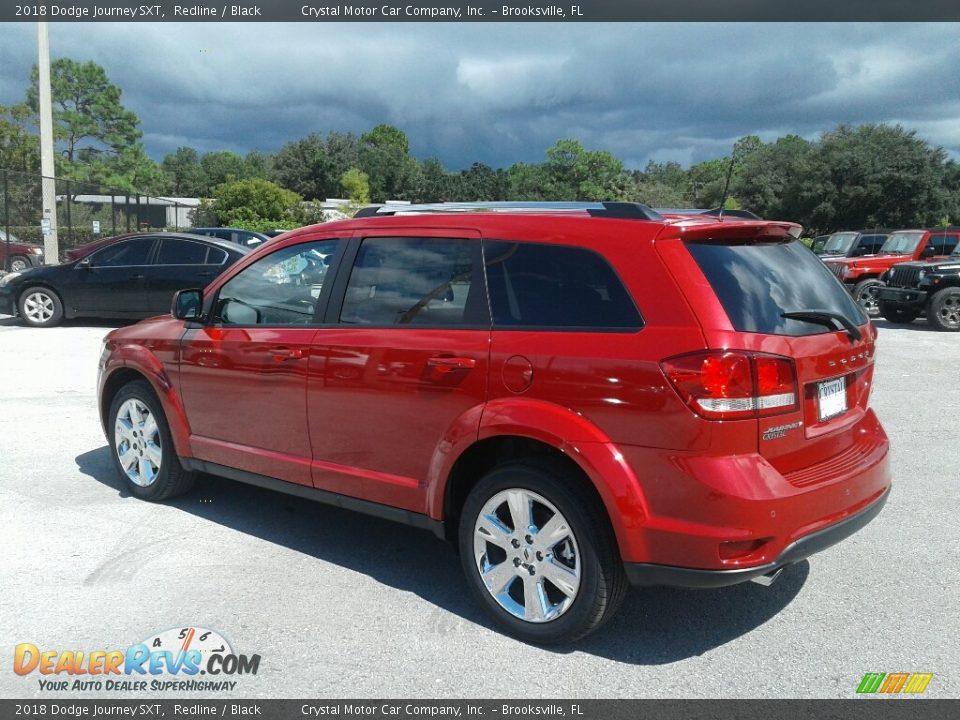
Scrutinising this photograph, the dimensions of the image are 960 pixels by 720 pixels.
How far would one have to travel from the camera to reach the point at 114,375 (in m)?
5.74

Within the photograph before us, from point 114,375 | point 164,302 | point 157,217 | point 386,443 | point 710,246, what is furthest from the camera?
point 157,217

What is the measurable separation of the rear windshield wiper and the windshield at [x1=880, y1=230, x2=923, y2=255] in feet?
56.4

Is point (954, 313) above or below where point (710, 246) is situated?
below

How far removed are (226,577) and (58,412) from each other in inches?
184

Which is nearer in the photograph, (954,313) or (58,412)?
(58,412)

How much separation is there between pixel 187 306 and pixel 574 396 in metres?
2.78

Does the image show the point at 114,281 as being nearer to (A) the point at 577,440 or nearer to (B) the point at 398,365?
(B) the point at 398,365

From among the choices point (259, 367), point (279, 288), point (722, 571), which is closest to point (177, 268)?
point (279, 288)

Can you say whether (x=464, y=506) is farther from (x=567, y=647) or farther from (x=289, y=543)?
(x=289, y=543)

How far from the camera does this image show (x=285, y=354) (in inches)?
180

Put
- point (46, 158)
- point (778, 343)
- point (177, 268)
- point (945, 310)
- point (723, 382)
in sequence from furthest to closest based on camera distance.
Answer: point (46, 158) < point (945, 310) < point (177, 268) < point (778, 343) < point (723, 382)

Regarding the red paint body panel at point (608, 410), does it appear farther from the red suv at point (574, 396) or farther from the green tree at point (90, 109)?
the green tree at point (90, 109)

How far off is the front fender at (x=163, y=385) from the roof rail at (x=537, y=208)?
66.5 inches
